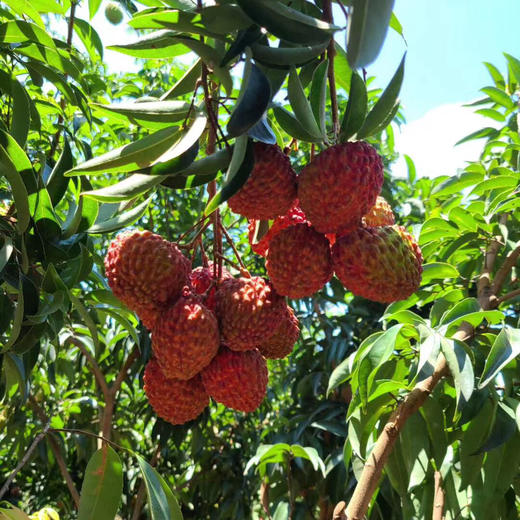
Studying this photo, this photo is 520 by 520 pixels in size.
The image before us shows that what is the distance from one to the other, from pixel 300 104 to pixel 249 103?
128 millimetres

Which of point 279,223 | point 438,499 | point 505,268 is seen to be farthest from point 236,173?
point 505,268

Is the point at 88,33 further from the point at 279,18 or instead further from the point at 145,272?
the point at 279,18

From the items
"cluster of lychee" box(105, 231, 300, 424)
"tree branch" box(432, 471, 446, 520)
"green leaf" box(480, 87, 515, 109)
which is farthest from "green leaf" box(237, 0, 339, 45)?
"green leaf" box(480, 87, 515, 109)

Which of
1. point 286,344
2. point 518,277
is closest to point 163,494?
point 286,344

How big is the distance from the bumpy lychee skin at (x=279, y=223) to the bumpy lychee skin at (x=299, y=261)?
0.05 metres

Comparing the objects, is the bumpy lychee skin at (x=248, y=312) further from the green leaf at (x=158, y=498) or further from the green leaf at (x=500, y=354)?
the green leaf at (x=500, y=354)

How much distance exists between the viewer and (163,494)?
32.9 inches

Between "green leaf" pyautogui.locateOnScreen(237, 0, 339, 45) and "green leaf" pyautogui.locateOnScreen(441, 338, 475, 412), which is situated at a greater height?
"green leaf" pyautogui.locateOnScreen(237, 0, 339, 45)

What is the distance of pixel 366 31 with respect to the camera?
0.51 meters

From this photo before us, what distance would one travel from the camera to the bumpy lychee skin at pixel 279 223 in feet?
2.76

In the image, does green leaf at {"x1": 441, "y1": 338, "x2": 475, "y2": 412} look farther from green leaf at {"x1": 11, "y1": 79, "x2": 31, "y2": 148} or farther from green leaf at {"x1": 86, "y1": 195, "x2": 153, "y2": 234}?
green leaf at {"x1": 11, "y1": 79, "x2": 31, "y2": 148}

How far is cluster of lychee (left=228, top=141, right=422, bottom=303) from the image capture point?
69 centimetres

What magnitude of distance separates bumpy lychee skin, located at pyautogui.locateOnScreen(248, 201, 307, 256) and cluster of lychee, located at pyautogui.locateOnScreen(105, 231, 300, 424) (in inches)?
2.6

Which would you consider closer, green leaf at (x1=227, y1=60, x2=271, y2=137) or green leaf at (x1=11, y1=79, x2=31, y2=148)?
green leaf at (x1=227, y1=60, x2=271, y2=137)
